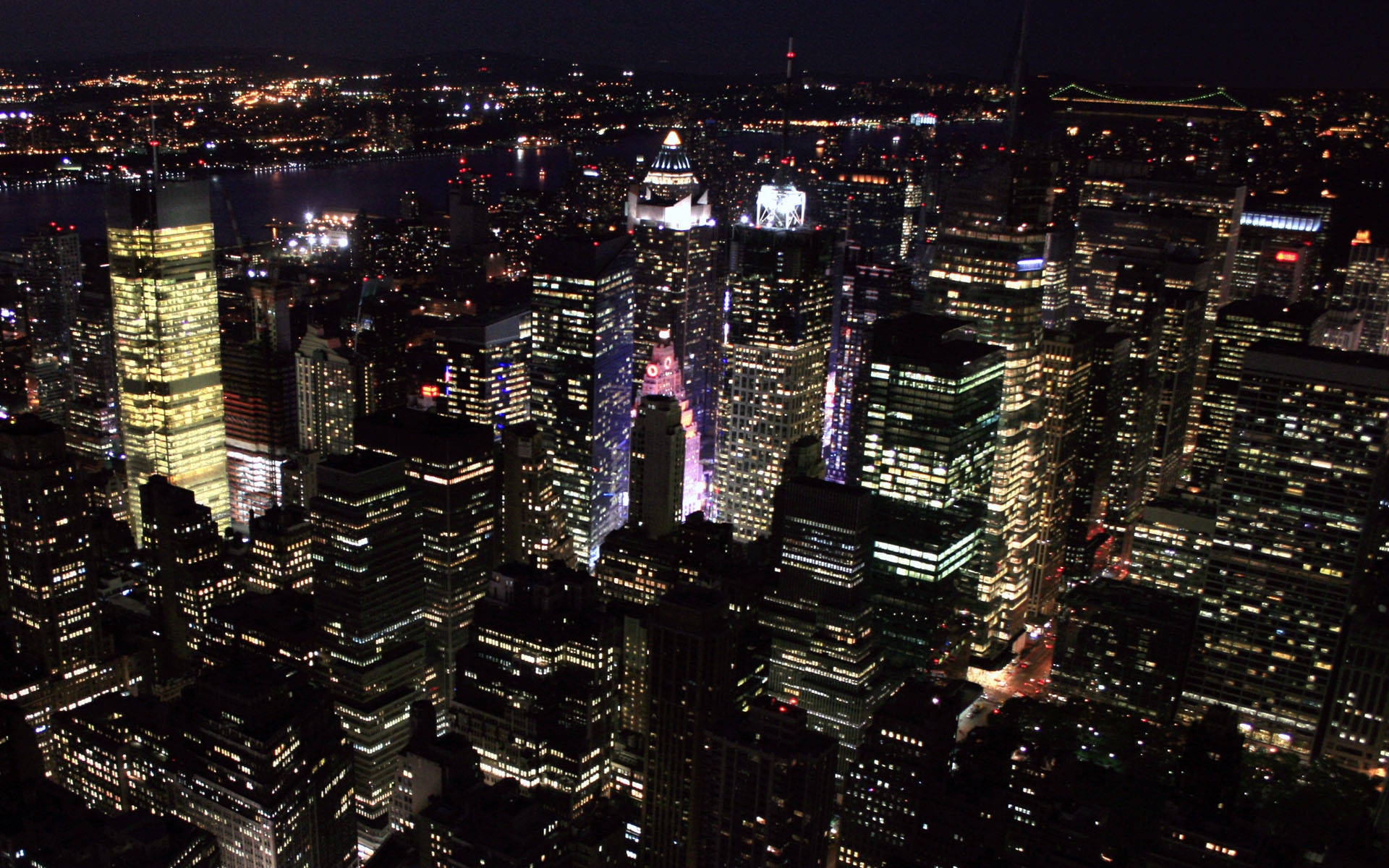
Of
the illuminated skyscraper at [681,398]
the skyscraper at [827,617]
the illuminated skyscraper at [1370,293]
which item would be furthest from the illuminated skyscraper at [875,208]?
the skyscraper at [827,617]

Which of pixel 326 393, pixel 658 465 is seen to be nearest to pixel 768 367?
pixel 658 465

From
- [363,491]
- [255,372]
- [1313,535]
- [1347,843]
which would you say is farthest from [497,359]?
[1347,843]

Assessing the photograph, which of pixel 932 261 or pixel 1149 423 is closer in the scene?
pixel 932 261

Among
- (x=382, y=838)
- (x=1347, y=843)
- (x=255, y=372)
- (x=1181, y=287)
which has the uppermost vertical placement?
(x=1181, y=287)

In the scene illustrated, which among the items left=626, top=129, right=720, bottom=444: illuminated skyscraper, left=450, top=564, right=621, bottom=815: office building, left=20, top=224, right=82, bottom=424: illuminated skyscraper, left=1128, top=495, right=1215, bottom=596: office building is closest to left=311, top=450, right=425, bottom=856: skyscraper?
left=450, top=564, right=621, bottom=815: office building

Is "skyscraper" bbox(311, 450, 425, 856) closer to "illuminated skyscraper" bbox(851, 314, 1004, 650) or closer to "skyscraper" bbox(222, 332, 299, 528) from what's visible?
"illuminated skyscraper" bbox(851, 314, 1004, 650)

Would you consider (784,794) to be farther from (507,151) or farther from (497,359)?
(507,151)

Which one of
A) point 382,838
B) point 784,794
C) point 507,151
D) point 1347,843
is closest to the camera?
point 784,794

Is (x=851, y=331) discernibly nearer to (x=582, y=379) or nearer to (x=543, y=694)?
(x=582, y=379)
